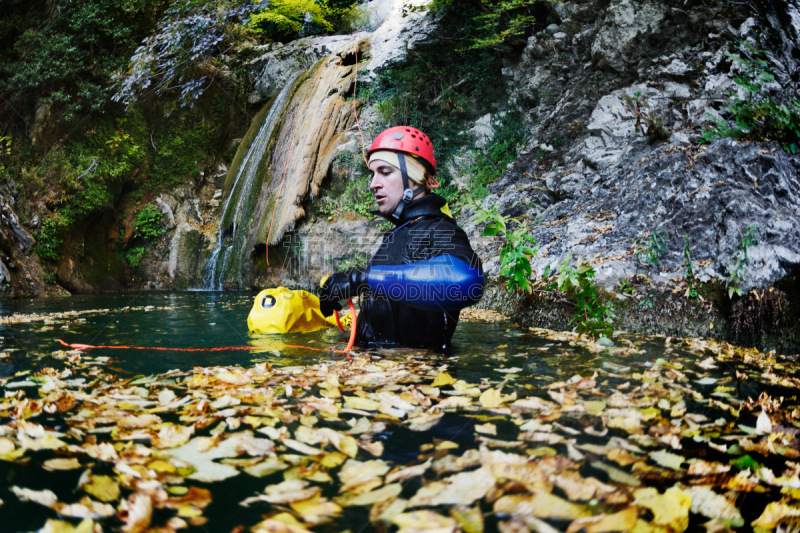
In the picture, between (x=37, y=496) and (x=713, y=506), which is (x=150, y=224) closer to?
(x=37, y=496)

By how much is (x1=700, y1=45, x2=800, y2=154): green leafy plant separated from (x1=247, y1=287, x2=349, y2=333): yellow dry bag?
4921mm

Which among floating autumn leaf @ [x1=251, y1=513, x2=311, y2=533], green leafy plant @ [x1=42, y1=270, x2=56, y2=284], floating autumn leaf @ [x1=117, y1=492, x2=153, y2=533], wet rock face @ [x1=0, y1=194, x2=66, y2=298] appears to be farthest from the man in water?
green leafy plant @ [x1=42, y1=270, x2=56, y2=284]

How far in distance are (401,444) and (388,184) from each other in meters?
2.08

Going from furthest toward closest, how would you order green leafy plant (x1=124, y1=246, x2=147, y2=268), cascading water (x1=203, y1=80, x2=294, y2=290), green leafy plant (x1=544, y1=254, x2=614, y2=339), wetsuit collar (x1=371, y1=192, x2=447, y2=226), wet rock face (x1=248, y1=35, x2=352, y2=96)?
wet rock face (x1=248, y1=35, x2=352, y2=96) < green leafy plant (x1=124, y1=246, x2=147, y2=268) < cascading water (x1=203, y1=80, x2=294, y2=290) < green leafy plant (x1=544, y1=254, x2=614, y2=339) < wetsuit collar (x1=371, y1=192, x2=447, y2=226)

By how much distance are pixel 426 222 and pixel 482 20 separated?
863cm

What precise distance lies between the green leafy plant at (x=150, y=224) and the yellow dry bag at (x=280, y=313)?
10.2 metres

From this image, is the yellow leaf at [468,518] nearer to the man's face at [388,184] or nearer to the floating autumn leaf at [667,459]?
the floating autumn leaf at [667,459]

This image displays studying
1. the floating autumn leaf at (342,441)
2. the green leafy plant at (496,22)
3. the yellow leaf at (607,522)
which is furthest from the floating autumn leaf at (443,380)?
the green leafy plant at (496,22)

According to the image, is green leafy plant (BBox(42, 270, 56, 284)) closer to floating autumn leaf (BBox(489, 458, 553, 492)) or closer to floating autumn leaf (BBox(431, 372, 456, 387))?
floating autumn leaf (BBox(431, 372, 456, 387))

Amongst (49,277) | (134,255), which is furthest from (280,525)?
(134,255)

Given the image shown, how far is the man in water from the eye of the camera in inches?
111

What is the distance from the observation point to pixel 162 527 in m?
1.23

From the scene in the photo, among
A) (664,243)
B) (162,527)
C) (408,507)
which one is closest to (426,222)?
(408,507)

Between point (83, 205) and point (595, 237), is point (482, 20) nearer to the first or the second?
point (595, 237)
